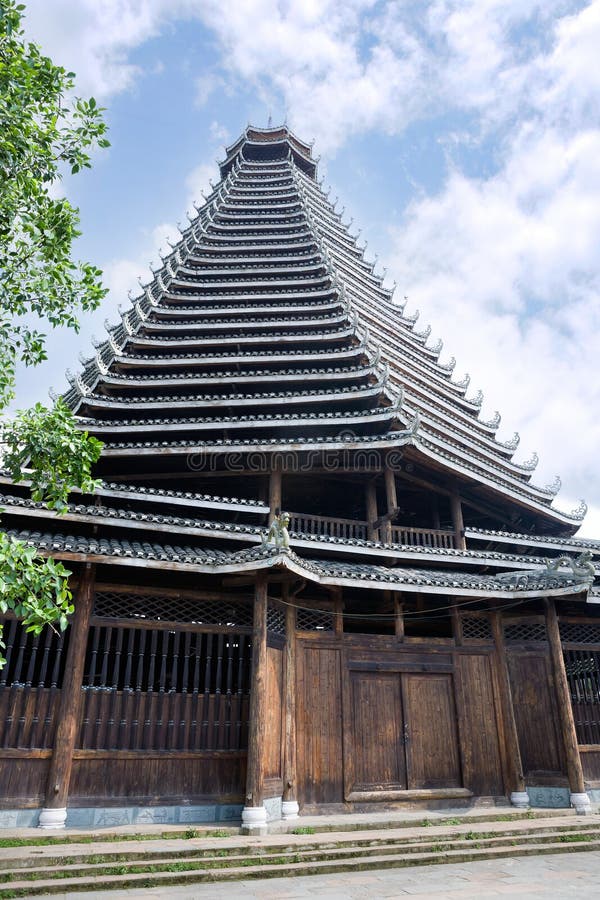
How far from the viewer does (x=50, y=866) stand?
781 cm

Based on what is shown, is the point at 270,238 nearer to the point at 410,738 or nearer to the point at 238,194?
the point at 238,194

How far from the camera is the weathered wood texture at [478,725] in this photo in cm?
1267

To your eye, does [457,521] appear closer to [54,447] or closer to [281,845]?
[281,845]

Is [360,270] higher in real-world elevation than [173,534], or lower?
higher

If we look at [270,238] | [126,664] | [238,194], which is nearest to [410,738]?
[126,664]

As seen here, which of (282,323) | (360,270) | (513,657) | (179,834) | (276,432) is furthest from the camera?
(360,270)

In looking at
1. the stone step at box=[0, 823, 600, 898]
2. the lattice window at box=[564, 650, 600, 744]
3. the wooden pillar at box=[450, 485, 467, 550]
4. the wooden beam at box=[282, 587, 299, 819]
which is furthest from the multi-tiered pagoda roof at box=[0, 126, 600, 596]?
the stone step at box=[0, 823, 600, 898]

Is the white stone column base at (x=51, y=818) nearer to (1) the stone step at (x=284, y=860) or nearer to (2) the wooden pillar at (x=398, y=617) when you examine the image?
(1) the stone step at (x=284, y=860)

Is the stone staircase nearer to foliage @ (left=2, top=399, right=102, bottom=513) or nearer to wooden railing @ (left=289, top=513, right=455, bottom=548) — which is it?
foliage @ (left=2, top=399, right=102, bottom=513)

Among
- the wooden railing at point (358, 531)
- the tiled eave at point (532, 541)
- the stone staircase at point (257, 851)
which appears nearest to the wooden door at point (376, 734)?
the stone staircase at point (257, 851)

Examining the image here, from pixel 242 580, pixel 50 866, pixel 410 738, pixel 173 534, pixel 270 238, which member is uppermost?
pixel 270 238

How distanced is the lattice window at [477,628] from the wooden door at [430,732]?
1137 mm

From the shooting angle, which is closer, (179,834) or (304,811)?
(179,834)

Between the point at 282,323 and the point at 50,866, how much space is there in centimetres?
1363
